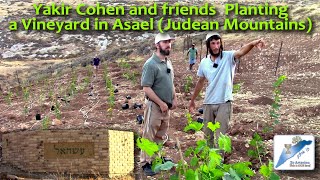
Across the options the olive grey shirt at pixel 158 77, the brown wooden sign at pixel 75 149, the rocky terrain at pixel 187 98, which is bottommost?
the rocky terrain at pixel 187 98

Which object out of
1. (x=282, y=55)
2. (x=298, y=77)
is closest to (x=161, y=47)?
(x=298, y=77)

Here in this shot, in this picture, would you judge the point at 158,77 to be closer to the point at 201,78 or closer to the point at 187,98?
the point at 201,78

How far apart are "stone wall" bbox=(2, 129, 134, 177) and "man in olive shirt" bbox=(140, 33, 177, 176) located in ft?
1.96

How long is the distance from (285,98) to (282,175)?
5.62 m

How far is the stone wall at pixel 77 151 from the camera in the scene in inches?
204

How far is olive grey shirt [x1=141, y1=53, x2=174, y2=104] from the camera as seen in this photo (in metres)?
4.53

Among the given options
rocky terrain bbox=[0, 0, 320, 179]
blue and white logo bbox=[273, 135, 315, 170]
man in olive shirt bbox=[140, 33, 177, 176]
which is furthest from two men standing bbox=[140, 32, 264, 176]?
blue and white logo bbox=[273, 135, 315, 170]

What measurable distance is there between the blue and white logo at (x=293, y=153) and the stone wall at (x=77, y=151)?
171 cm

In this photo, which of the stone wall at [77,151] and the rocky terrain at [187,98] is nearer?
the stone wall at [77,151]

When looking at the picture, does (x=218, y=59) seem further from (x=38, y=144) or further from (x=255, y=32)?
(x=255, y=32)

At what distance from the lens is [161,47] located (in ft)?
14.8

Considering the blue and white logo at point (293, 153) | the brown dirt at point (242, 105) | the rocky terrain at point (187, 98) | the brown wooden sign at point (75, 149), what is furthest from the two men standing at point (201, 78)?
the brown wooden sign at point (75, 149)

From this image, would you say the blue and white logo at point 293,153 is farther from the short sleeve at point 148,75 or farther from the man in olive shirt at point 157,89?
the short sleeve at point 148,75

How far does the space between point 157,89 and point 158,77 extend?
124 millimetres
